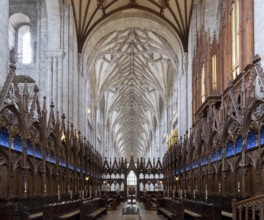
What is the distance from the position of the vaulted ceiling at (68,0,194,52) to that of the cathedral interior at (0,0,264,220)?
0.29 feet

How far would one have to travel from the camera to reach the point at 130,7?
1403 inches

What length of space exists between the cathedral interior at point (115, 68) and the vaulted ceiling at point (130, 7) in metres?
0.09

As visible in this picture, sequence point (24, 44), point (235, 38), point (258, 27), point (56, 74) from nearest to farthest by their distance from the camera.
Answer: point (258, 27), point (235, 38), point (56, 74), point (24, 44)

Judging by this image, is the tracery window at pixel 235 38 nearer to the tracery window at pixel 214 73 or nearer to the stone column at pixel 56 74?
the tracery window at pixel 214 73

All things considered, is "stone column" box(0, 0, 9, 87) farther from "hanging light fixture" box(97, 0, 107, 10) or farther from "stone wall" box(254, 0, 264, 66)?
"hanging light fixture" box(97, 0, 107, 10)

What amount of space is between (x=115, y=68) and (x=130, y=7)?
48.7ft

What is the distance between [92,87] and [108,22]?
1433 centimetres

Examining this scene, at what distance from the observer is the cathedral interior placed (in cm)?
1481

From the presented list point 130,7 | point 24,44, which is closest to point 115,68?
point 130,7

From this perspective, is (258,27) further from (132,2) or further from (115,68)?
(115,68)

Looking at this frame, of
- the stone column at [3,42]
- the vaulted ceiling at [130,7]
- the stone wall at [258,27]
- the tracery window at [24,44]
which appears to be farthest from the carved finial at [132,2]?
the stone column at [3,42]

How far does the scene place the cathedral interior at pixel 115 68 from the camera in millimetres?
14812

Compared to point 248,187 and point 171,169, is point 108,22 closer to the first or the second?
point 171,169

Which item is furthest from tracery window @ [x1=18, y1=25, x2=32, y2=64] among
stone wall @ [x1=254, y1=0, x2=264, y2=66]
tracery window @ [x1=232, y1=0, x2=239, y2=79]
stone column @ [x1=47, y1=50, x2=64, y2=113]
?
stone wall @ [x1=254, y1=0, x2=264, y2=66]
